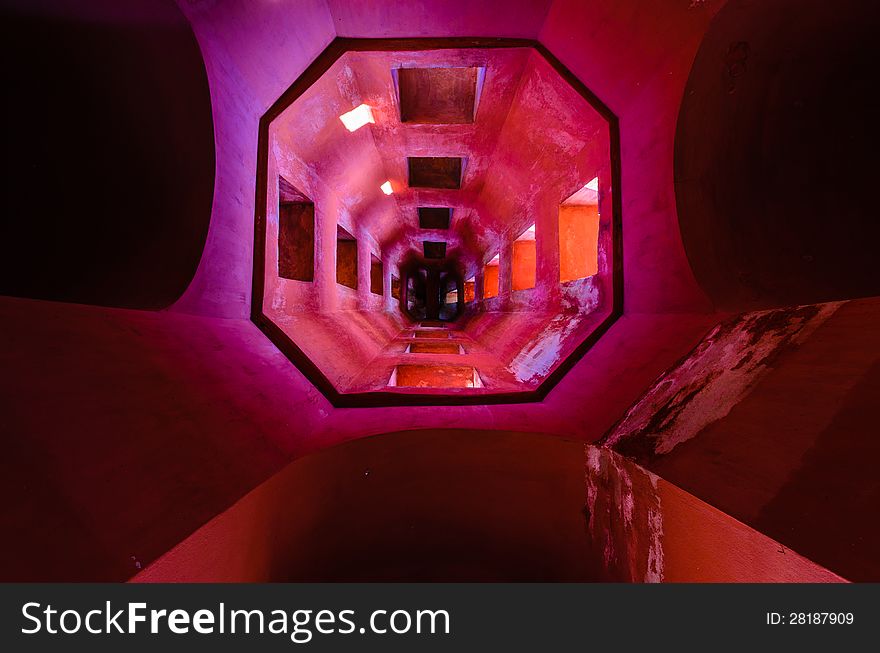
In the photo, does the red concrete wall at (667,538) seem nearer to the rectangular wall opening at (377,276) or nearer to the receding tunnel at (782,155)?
the receding tunnel at (782,155)

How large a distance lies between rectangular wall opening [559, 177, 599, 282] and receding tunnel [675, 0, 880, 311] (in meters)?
2.64

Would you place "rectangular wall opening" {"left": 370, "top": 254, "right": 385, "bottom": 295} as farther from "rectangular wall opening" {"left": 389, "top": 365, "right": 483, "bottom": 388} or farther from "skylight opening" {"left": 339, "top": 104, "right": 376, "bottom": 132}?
"rectangular wall opening" {"left": 389, "top": 365, "right": 483, "bottom": 388}

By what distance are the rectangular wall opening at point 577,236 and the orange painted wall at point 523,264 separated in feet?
9.24

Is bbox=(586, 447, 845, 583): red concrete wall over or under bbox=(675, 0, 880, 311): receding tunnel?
under

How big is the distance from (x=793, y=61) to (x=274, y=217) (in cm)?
515

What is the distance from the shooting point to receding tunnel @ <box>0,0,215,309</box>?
270cm

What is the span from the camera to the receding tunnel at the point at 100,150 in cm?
270

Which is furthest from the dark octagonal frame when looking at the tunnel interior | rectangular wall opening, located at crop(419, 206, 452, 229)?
rectangular wall opening, located at crop(419, 206, 452, 229)

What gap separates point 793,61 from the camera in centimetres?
283

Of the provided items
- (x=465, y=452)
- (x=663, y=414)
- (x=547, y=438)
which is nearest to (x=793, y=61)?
(x=663, y=414)

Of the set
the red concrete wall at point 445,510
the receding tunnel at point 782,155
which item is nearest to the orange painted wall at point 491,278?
the receding tunnel at point 782,155

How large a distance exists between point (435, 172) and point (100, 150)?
707 centimetres

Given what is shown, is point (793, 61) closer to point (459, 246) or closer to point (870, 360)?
point (870, 360)

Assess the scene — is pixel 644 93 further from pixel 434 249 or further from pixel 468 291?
pixel 468 291
